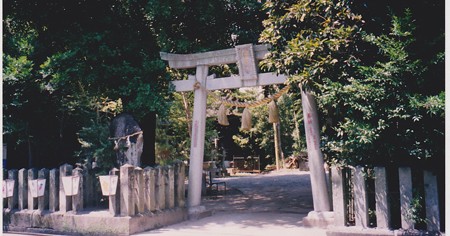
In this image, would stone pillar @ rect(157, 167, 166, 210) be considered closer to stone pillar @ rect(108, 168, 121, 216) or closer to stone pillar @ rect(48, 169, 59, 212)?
stone pillar @ rect(108, 168, 121, 216)

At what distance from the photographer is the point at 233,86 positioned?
29.1ft

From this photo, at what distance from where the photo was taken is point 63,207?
789 centimetres

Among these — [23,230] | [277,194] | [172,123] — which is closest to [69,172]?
[23,230]

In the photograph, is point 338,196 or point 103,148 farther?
point 103,148

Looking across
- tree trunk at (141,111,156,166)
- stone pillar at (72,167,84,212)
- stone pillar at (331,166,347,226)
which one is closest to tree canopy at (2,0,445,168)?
stone pillar at (331,166,347,226)

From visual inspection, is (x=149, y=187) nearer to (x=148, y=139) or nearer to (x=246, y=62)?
(x=246, y=62)

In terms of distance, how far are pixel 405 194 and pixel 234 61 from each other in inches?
170

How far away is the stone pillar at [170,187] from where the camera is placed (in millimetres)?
8270

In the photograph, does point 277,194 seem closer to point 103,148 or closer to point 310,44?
point 103,148

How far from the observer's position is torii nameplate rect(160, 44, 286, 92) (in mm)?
8508

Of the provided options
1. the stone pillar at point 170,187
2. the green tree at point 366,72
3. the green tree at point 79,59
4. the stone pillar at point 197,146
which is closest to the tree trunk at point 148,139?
the green tree at point 79,59

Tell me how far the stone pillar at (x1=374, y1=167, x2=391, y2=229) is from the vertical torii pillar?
308 cm

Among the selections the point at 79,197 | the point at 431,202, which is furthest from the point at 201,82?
the point at 431,202

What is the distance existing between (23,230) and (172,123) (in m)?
12.8
